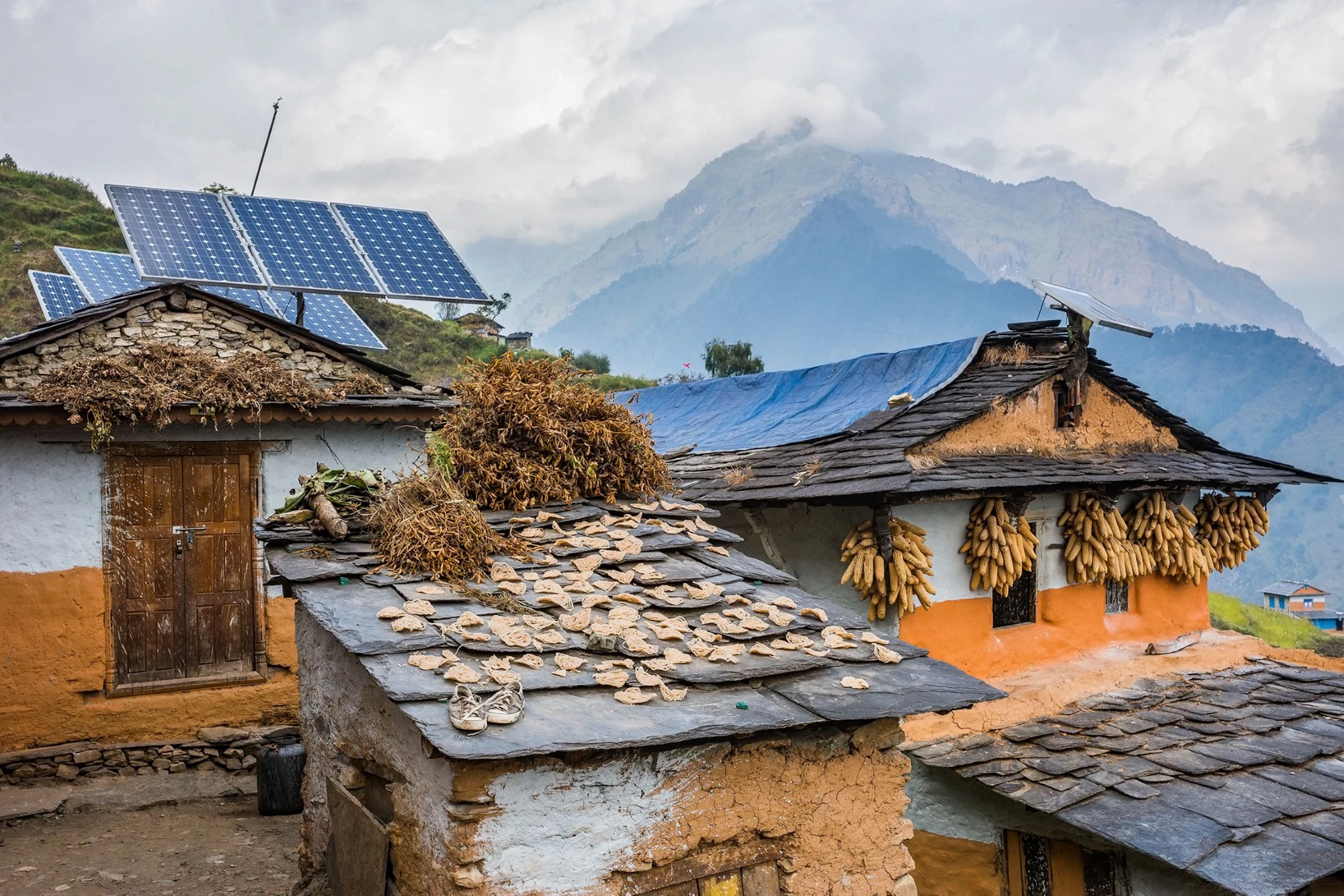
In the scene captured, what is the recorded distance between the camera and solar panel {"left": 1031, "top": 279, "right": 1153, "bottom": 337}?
31.9 feet

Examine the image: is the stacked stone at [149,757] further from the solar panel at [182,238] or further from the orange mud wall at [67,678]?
the solar panel at [182,238]

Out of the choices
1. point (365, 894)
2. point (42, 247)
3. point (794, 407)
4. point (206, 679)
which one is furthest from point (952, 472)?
point (42, 247)

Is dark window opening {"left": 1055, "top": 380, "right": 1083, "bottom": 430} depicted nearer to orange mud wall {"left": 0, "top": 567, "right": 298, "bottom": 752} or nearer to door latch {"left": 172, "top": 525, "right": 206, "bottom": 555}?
door latch {"left": 172, "top": 525, "right": 206, "bottom": 555}

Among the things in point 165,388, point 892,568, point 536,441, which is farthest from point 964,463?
point 165,388

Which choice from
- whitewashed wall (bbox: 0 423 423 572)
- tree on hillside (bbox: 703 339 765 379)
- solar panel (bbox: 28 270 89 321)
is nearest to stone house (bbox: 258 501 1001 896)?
whitewashed wall (bbox: 0 423 423 572)

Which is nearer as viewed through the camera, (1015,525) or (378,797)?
(378,797)

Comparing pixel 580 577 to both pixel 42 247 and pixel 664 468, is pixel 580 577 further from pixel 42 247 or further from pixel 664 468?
pixel 42 247

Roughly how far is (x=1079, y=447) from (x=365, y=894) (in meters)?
8.75

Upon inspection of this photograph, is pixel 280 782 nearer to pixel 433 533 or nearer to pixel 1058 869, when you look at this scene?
pixel 433 533

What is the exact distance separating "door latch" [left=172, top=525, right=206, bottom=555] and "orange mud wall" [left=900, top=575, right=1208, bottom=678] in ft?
22.6

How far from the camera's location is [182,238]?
36.2ft

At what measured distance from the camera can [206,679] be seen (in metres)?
9.02

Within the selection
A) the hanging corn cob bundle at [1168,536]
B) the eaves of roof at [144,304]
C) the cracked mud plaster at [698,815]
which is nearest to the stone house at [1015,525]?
the hanging corn cob bundle at [1168,536]

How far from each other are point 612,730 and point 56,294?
14.6 m
